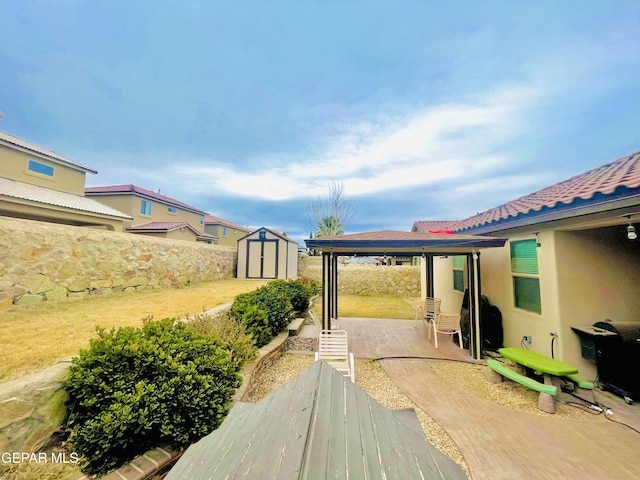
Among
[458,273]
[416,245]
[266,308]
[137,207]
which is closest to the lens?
[416,245]

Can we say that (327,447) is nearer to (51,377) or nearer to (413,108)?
(51,377)

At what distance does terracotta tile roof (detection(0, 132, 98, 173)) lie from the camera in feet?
40.0

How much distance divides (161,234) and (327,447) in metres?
21.8

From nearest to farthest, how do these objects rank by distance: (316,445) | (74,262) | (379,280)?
(316,445) → (74,262) → (379,280)

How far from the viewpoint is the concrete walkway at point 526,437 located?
2846 millimetres

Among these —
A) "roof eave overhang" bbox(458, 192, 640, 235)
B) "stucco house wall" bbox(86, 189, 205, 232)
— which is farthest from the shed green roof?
"stucco house wall" bbox(86, 189, 205, 232)

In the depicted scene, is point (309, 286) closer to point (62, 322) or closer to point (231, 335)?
point (231, 335)

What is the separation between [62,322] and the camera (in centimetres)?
510

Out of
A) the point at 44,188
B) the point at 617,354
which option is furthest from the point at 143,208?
the point at 617,354

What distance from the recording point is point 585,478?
2730mm

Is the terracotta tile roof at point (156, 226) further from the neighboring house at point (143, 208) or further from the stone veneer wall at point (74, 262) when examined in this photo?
the stone veneer wall at point (74, 262)

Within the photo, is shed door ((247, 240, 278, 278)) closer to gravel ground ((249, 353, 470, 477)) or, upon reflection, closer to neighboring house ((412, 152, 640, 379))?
gravel ground ((249, 353, 470, 477))

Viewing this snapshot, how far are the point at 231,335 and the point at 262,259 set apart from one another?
14942 millimetres

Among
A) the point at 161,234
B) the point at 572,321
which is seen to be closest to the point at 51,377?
the point at 572,321
